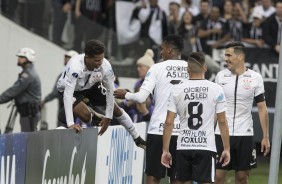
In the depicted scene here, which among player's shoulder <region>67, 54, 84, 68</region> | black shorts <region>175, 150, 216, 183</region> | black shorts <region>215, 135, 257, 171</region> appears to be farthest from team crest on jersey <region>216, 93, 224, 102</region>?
black shorts <region>215, 135, 257, 171</region>

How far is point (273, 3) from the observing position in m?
25.5

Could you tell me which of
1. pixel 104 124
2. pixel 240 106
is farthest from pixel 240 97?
pixel 104 124

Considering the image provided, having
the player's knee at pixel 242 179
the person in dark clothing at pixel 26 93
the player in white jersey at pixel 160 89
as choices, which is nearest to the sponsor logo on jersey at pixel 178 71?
the player in white jersey at pixel 160 89

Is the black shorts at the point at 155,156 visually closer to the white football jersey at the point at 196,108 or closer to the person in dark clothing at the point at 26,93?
the white football jersey at the point at 196,108

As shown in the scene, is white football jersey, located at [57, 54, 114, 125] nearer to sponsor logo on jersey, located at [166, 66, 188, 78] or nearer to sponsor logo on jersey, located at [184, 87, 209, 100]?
sponsor logo on jersey, located at [166, 66, 188, 78]

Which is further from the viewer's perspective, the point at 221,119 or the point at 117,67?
the point at 117,67

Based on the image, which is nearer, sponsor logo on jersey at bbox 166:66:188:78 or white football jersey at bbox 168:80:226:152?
white football jersey at bbox 168:80:226:152

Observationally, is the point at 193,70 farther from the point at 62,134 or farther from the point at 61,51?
the point at 61,51

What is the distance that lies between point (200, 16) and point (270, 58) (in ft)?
6.11

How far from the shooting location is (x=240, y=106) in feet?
46.8

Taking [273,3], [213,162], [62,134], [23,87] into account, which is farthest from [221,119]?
[273,3]

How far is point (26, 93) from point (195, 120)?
8135 millimetres

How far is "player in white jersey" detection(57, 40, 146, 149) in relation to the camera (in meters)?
12.8

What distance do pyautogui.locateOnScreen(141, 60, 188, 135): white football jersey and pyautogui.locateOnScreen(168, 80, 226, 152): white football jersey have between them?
939 mm
